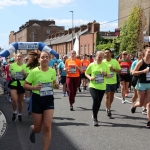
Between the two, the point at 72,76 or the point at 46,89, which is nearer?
the point at 46,89

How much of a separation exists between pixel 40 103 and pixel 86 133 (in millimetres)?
2216

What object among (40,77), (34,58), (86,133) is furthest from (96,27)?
(40,77)

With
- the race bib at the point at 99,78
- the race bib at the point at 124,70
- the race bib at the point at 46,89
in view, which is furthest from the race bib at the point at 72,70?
the race bib at the point at 46,89

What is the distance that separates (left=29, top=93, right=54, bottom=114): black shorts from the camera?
20.1 ft

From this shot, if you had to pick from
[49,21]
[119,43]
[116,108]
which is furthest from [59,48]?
[116,108]

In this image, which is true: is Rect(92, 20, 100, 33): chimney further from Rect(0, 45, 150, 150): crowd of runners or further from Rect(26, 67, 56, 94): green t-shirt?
Rect(26, 67, 56, 94): green t-shirt

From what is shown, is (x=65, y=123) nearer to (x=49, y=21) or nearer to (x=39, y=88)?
(x=39, y=88)

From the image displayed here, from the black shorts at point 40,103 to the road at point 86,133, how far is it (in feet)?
3.15

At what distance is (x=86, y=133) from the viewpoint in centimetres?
808

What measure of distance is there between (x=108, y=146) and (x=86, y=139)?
726mm

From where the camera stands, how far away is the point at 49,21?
5305 inches

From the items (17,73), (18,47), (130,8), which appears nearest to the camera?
(17,73)

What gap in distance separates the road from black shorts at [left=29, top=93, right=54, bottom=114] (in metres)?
0.96

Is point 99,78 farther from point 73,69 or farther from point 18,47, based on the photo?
point 18,47
